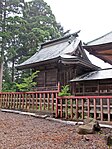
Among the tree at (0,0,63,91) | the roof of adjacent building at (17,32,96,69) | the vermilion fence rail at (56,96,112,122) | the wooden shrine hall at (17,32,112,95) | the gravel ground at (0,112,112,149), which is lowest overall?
the gravel ground at (0,112,112,149)

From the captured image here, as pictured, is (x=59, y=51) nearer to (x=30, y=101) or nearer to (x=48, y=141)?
(x=30, y=101)

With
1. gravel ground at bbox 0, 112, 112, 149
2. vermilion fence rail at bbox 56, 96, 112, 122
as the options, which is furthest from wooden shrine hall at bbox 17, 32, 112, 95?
gravel ground at bbox 0, 112, 112, 149

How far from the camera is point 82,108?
754 centimetres

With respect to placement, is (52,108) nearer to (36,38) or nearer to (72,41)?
(72,41)

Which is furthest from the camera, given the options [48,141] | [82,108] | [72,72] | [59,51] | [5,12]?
[5,12]

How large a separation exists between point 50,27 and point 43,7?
5.29 m

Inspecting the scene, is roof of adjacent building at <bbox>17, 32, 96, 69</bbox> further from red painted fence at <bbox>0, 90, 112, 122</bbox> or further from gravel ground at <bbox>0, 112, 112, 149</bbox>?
gravel ground at <bbox>0, 112, 112, 149</bbox>

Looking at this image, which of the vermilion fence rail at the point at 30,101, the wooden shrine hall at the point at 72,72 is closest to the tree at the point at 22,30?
the wooden shrine hall at the point at 72,72

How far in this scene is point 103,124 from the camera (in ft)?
22.0

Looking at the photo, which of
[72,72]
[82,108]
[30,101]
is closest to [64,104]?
[82,108]

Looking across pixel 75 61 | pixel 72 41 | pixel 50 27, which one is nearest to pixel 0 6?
Answer: pixel 50 27

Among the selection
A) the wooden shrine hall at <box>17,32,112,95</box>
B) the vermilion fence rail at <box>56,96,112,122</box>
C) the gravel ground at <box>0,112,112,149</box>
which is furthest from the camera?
the wooden shrine hall at <box>17,32,112,95</box>

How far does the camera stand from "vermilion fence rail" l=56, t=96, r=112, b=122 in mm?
6984

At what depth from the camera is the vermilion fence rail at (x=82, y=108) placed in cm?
698
